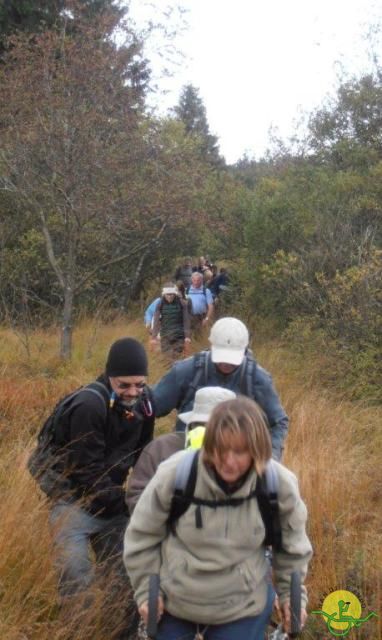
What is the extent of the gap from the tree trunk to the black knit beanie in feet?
19.8

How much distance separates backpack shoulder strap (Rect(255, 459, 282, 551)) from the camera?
2.85 m

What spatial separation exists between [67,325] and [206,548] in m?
7.38

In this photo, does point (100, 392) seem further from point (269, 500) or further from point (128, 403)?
point (269, 500)

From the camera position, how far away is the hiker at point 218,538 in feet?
9.09

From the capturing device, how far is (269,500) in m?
2.87

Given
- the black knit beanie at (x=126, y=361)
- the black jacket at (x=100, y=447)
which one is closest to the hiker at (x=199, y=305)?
the black jacket at (x=100, y=447)

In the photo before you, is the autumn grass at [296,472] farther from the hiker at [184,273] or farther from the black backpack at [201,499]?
the hiker at [184,273]

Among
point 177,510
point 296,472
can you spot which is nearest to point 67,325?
point 296,472

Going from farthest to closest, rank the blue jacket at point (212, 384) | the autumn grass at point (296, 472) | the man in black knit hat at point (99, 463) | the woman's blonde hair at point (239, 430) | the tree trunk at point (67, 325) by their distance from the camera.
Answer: the tree trunk at point (67, 325) → the blue jacket at point (212, 384) → the man in black knit hat at point (99, 463) → the autumn grass at point (296, 472) → the woman's blonde hair at point (239, 430)

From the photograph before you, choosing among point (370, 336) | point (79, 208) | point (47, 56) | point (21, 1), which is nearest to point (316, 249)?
point (370, 336)

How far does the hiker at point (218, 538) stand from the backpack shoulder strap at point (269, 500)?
0.07ft

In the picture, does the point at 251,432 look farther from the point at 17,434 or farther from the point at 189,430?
the point at 17,434

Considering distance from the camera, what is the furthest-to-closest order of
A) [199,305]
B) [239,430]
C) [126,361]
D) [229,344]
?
[199,305] < [229,344] < [126,361] < [239,430]

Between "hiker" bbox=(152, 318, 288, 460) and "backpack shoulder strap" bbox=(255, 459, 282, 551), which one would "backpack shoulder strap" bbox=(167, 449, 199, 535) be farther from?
"hiker" bbox=(152, 318, 288, 460)
